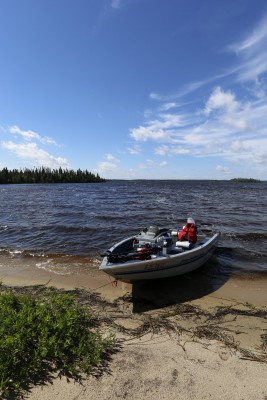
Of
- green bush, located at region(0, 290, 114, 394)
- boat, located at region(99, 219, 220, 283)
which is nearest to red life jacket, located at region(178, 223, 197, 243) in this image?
boat, located at region(99, 219, 220, 283)

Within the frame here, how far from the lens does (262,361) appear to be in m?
4.73

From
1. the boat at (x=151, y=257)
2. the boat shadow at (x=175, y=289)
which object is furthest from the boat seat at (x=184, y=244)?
the boat shadow at (x=175, y=289)

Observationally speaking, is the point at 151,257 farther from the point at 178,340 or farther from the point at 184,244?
the point at 178,340

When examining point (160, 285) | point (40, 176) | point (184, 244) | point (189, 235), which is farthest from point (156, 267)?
point (40, 176)

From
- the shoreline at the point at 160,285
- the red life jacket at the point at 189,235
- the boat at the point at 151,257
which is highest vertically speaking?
the red life jacket at the point at 189,235

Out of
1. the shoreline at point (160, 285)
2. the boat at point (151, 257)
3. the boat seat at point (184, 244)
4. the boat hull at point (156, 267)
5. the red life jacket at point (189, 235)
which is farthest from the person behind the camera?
the red life jacket at point (189, 235)

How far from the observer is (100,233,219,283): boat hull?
729 centimetres

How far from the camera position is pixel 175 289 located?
8445mm

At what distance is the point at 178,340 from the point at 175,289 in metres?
3.15

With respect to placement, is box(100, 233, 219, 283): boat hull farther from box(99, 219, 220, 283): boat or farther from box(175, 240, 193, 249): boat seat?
box(175, 240, 193, 249): boat seat

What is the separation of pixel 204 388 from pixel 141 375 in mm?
937

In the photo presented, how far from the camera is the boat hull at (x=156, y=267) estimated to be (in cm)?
729

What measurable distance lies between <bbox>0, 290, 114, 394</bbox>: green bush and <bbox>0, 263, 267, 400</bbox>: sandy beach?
8.7 inches

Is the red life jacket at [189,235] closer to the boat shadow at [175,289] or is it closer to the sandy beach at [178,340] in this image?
the boat shadow at [175,289]
